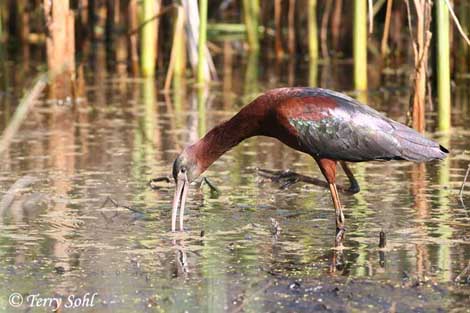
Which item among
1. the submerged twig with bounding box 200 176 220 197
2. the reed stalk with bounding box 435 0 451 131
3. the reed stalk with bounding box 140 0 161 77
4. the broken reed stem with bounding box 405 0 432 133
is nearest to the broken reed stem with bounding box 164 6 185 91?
the reed stalk with bounding box 140 0 161 77

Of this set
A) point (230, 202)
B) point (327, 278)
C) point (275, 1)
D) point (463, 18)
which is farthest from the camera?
point (275, 1)

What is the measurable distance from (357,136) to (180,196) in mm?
1168

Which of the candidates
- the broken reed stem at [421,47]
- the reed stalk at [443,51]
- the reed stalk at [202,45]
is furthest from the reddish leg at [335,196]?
the reed stalk at [202,45]

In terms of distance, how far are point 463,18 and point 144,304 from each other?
26.6 feet

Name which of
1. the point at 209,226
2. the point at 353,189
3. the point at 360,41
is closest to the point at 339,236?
the point at 209,226

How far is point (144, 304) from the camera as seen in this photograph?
598 cm

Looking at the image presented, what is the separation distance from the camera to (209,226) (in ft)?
25.5

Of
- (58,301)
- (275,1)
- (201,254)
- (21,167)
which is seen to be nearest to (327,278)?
(201,254)

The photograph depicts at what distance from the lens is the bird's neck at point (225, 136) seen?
8070mm

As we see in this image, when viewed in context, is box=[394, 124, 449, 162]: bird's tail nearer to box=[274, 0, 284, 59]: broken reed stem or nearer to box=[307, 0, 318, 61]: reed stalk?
box=[307, 0, 318, 61]: reed stalk

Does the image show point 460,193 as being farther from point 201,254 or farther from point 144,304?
point 144,304

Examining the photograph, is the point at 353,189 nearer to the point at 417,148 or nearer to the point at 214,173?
the point at 417,148

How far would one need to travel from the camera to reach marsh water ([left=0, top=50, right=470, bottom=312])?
6.19 m

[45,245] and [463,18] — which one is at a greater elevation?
[463,18]
